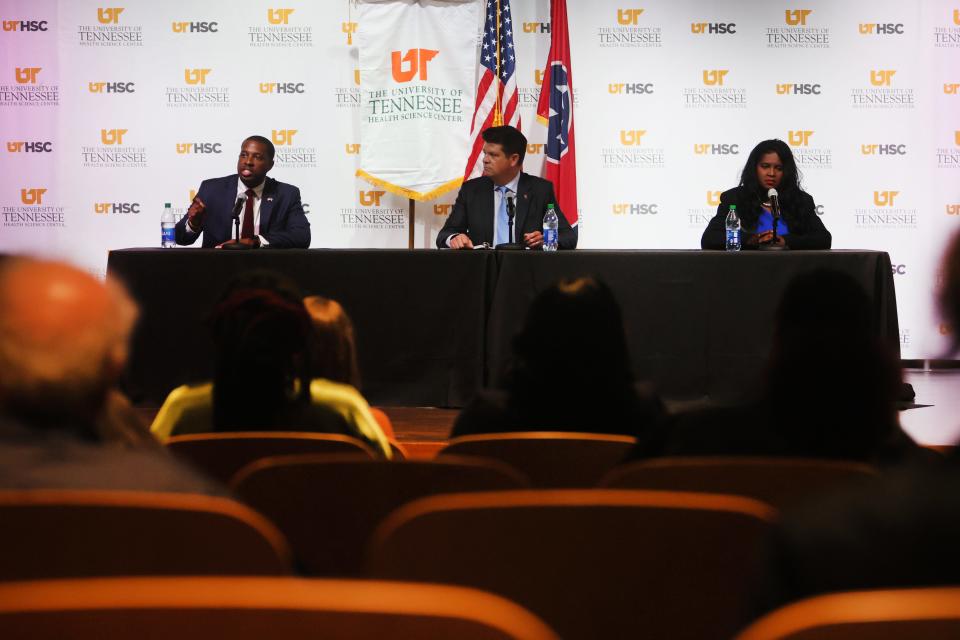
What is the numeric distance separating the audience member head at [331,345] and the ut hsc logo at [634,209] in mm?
4785

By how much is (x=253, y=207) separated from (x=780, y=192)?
2.84 metres

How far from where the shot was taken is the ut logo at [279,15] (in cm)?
695

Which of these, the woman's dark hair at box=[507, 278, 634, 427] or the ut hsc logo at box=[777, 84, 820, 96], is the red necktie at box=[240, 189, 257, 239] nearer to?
the woman's dark hair at box=[507, 278, 634, 427]

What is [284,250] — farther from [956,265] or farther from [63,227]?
[956,265]

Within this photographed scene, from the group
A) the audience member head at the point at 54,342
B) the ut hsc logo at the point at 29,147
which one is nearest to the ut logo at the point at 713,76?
the ut hsc logo at the point at 29,147

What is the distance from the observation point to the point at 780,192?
5.29 m

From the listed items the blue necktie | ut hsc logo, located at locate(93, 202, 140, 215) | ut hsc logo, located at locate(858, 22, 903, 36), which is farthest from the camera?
ut hsc logo, located at locate(93, 202, 140, 215)

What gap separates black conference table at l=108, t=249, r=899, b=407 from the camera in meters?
4.60

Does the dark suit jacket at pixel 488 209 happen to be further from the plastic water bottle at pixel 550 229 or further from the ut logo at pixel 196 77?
the ut logo at pixel 196 77

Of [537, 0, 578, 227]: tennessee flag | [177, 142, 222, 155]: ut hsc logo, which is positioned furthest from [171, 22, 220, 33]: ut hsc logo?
[537, 0, 578, 227]: tennessee flag

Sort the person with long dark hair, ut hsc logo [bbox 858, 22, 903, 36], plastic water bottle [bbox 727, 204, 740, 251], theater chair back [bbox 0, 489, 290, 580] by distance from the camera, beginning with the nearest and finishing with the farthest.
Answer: theater chair back [bbox 0, 489, 290, 580], plastic water bottle [bbox 727, 204, 740, 251], the person with long dark hair, ut hsc logo [bbox 858, 22, 903, 36]

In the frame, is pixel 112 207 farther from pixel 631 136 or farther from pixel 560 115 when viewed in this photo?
pixel 631 136

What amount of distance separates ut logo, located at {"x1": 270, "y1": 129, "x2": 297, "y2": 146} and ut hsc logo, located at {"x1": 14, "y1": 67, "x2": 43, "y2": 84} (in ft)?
5.53

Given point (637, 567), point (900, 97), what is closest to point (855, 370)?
point (637, 567)
